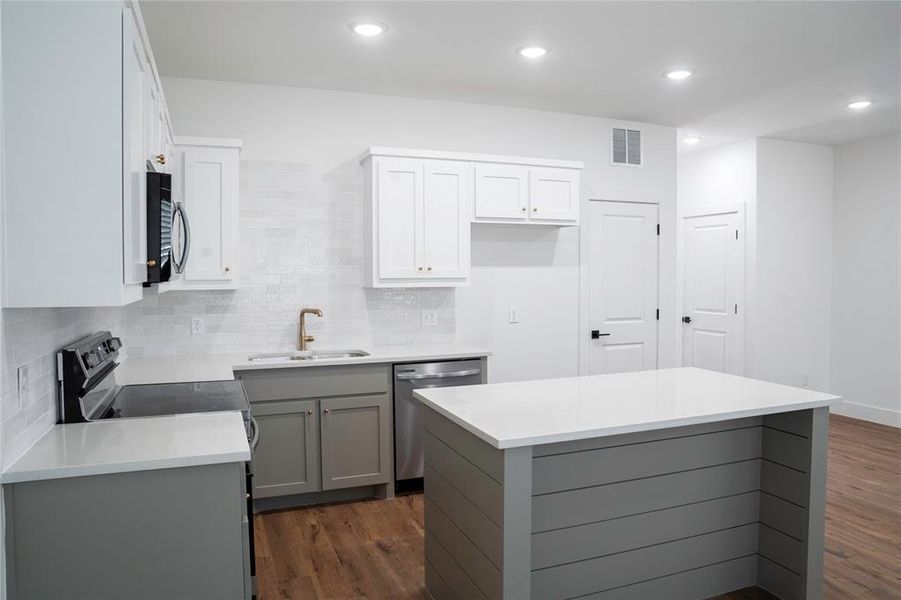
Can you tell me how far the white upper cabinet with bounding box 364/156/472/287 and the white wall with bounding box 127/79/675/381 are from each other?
0.30 metres

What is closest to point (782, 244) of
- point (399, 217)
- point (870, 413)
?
point (870, 413)

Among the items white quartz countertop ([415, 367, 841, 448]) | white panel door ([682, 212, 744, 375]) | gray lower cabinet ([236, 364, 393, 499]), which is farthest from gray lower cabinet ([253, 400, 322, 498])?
white panel door ([682, 212, 744, 375])

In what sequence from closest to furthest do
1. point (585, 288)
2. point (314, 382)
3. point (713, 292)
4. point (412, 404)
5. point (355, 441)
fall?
point (314, 382)
point (355, 441)
point (412, 404)
point (585, 288)
point (713, 292)

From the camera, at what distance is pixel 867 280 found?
607cm

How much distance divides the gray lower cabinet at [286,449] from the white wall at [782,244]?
4.15 meters

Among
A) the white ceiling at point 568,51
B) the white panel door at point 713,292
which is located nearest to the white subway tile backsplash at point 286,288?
the white ceiling at point 568,51

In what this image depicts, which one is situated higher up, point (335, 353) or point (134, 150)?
point (134, 150)

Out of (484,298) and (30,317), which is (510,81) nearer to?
(484,298)

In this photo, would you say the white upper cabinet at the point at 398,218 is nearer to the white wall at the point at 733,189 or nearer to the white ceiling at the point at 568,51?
the white ceiling at the point at 568,51

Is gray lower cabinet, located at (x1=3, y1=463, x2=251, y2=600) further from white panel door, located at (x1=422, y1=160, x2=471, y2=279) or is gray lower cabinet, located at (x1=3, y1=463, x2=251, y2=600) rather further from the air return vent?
the air return vent

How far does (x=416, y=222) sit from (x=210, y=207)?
1.22 metres

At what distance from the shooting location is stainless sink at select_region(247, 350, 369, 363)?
399 centimetres

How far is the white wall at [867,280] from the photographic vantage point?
5.82m

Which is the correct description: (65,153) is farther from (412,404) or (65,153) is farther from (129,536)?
(412,404)
